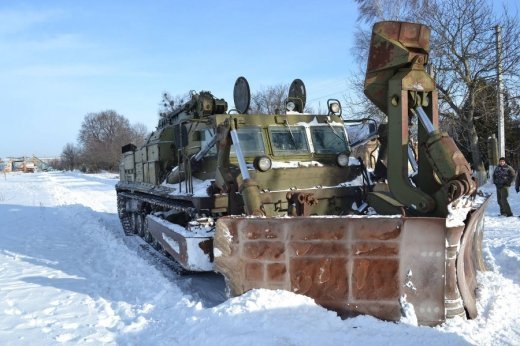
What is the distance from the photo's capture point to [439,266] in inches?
173

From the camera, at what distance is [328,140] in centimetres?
732

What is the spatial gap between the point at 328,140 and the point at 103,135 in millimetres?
78261

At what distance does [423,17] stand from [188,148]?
15.1 metres

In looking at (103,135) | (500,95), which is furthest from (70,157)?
(500,95)

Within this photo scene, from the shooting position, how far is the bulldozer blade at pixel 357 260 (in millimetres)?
4379

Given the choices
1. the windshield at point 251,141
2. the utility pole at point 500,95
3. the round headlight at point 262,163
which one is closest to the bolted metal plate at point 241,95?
the windshield at point 251,141

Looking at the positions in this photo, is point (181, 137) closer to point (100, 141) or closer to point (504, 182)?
point (504, 182)

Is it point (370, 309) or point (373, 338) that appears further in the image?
point (370, 309)

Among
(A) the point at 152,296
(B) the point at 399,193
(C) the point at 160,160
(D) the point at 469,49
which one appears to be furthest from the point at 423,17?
(A) the point at 152,296

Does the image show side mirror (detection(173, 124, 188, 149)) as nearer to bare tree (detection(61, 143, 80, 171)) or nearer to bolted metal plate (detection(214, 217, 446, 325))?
bolted metal plate (detection(214, 217, 446, 325))

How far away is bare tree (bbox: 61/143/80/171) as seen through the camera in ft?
279

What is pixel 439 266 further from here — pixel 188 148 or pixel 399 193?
pixel 188 148

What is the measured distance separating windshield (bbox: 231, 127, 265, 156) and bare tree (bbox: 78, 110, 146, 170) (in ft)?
190

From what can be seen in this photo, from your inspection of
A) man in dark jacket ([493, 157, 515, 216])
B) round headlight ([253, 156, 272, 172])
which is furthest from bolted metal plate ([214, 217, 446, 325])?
man in dark jacket ([493, 157, 515, 216])
